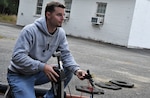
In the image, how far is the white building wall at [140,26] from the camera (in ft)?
67.2

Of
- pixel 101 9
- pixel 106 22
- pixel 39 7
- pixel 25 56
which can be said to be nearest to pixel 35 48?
pixel 25 56

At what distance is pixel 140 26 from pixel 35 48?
17893 millimetres

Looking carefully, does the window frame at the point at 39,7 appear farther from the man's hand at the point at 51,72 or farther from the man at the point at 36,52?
the man's hand at the point at 51,72

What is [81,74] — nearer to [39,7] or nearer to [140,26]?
[140,26]

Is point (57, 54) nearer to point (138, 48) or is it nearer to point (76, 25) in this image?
point (138, 48)

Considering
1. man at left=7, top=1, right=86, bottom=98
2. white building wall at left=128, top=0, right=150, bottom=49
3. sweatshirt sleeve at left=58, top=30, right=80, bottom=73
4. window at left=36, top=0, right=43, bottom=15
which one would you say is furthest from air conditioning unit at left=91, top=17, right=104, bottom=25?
man at left=7, top=1, right=86, bottom=98

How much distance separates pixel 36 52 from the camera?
363 cm

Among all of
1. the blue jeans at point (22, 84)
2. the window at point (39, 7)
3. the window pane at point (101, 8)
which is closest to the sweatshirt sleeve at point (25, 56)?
the blue jeans at point (22, 84)

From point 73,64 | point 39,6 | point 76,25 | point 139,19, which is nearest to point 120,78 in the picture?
point 73,64

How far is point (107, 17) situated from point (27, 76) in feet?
61.3

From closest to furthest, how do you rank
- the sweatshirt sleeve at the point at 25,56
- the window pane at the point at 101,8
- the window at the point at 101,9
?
the sweatshirt sleeve at the point at 25,56 → the window at the point at 101,9 → the window pane at the point at 101,8

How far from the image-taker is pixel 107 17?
22047 mm

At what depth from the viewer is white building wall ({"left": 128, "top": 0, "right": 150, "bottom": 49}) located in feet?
67.2

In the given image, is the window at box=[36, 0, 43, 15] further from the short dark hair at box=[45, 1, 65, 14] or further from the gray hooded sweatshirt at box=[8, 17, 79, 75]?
the short dark hair at box=[45, 1, 65, 14]
